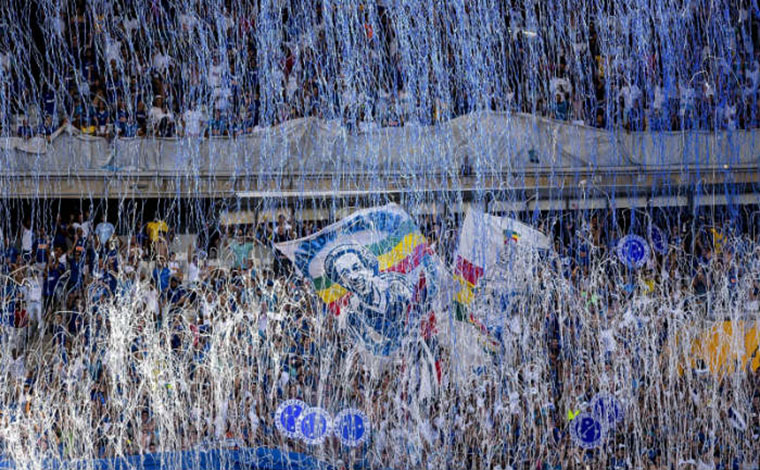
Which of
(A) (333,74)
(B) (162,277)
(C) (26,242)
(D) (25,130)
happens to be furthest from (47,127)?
(A) (333,74)

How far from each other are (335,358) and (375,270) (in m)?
1.22

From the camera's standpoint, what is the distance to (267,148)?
32.4 feet

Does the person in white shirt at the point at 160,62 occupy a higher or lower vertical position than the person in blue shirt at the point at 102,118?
higher

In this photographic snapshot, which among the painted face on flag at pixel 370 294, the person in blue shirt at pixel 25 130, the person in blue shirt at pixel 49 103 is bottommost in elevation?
the painted face on flag at pixel 370 294

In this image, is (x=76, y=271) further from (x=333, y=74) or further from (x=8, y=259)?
(x=333, y=74)

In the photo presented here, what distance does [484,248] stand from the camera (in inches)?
371

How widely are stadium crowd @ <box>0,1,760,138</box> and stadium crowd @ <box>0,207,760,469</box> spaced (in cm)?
128

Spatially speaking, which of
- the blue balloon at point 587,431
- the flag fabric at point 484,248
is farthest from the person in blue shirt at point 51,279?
the blue balloon at point 587,431

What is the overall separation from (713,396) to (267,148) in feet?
16.9

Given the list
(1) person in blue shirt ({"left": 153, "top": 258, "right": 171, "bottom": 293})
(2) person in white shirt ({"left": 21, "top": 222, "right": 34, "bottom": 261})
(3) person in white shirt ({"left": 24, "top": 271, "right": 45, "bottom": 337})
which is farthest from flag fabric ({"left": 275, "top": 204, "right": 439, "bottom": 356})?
(2) person in white shirt ({"left": 21, "top": 222, "right": 34, "bottom": 261})

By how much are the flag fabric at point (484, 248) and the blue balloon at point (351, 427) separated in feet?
7.13

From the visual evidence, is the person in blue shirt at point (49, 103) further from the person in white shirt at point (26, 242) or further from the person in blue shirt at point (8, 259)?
the person in blue shirt at point (8, 259)

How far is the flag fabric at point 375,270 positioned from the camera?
9023mm

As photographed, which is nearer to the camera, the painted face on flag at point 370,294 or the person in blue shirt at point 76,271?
the painted face on flag at point 370,294
